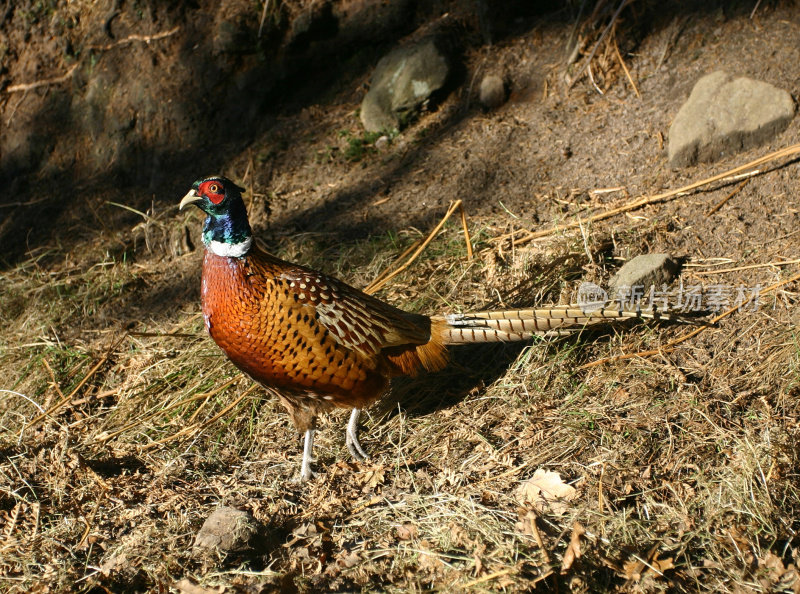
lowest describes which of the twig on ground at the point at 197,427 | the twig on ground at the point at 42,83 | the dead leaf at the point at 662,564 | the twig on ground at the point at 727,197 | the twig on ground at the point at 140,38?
the dead leaf at the point at 662,564

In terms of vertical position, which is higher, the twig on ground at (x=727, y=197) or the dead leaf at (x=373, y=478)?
the twig on ground at (x=727, y=197)

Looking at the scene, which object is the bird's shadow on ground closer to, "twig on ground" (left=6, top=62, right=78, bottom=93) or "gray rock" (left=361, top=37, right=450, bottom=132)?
"gray rock" (left=361, top=37, right=450, bottom=132)

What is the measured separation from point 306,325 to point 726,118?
2.81 meters

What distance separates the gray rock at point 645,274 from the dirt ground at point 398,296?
0.56 feet

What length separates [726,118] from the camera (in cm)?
436

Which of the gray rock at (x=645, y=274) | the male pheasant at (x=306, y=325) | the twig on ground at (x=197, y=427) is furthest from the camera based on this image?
the gray rock at (x=645, y=274)

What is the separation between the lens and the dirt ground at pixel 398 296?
111 inches

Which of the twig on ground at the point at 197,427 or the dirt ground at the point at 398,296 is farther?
the twig on ground at the point at 197,427

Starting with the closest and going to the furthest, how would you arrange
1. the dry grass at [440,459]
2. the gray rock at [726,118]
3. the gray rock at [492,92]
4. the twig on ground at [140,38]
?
the dry grass at [440,459]
the gray rock at [726,118]
the gray rock at [492,92]
the twig on ground at [140,38]

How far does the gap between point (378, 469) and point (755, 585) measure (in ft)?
5.09

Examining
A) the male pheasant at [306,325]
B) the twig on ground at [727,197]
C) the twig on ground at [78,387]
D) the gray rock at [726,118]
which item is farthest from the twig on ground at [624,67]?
the twig on ground at [78,387]

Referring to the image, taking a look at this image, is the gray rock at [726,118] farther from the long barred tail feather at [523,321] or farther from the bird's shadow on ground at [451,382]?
the bird's shadow on ground at [451,382]

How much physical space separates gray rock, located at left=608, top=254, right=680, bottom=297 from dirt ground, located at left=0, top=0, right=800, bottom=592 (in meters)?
0.17

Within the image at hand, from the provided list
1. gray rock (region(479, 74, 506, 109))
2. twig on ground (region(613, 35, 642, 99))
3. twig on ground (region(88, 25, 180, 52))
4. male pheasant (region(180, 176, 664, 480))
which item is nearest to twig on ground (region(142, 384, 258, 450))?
male pheasant (region(180, 176, 664, 480))
